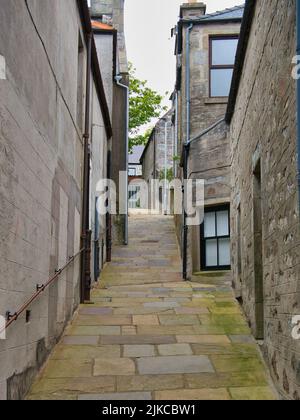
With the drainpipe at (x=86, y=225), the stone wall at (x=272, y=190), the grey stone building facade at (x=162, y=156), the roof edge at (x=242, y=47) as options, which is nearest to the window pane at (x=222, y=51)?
the roof edge at (x=242, y=47)

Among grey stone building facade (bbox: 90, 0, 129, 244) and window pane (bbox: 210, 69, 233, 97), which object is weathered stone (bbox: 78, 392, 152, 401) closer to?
window pane (bbox: 210, 69, 233, 97)

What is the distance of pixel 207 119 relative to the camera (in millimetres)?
13469

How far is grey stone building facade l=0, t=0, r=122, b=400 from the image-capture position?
4.51 metres

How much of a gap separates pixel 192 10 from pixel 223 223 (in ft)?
20.6

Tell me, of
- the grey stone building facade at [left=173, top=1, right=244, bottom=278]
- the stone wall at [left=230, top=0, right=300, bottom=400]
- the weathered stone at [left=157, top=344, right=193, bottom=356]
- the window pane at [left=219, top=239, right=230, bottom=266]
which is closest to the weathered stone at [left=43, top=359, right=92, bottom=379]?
the weathered stone at [left=157, top=344, right=193, bottom=356]

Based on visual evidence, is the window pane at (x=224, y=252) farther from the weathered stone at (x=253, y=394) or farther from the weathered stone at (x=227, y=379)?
the weathered stone at (x=253, y=394)

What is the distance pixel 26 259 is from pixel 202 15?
427 inches

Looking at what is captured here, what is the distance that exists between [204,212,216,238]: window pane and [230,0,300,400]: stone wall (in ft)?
12.4

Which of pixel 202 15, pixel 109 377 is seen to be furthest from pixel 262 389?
pixel 202 15

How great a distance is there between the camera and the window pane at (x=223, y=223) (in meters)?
11.9

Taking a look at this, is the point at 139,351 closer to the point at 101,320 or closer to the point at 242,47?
the point at 101,320

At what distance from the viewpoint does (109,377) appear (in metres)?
5.89

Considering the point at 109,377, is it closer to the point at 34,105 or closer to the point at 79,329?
the point at 79,329

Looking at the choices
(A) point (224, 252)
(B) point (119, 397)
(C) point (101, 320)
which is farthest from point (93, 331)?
(A) point (224, 252)
